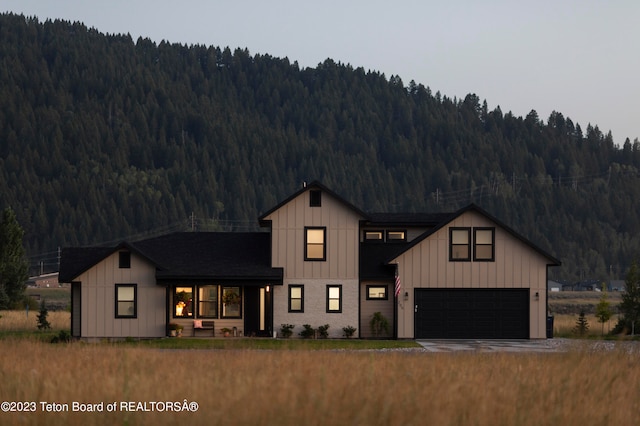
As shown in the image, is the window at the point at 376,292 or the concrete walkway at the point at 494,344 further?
the window at the point at 376,292

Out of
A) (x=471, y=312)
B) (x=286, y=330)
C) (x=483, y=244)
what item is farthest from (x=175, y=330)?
(x=483, y=244)

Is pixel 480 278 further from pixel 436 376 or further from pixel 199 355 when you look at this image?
pixel 436 376

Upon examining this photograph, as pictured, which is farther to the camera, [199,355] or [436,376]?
[199,355]

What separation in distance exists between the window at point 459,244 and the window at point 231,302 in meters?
10.2

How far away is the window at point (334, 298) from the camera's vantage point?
49.2 m

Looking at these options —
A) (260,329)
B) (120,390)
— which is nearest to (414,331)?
(260,329)

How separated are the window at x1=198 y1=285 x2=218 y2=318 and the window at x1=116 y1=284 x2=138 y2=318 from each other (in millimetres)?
3038

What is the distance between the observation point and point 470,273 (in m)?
48.2

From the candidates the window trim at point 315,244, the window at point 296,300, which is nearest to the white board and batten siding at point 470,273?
the window trim at point 315,244

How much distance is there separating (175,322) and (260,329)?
4.01 m

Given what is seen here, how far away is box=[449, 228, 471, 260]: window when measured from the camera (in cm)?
4825

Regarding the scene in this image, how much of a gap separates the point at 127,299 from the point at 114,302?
2.00ft

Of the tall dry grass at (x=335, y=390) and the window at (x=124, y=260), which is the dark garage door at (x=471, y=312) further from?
the tall dry grass at (x=335, y=390)

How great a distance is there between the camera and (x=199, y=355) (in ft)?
72.1
